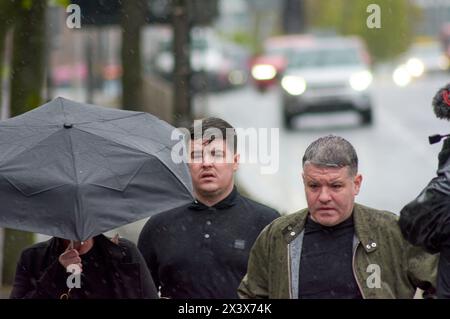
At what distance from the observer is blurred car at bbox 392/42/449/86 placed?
55062mm

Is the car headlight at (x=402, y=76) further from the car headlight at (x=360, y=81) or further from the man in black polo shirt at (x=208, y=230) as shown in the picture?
the man in black polo shirt at (x=208, y=230)

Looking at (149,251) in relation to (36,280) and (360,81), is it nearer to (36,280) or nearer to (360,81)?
(36,280)

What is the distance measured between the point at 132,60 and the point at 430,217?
1682cm

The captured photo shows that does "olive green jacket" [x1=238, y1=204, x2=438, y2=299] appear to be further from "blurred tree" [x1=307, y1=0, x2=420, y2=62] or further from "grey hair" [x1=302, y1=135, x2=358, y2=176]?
"blurred tree" [x1=307, y1=0, x2=420, y2=62]

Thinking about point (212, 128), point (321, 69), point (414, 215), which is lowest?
point (414, 215)

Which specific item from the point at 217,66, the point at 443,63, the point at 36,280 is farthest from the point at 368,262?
the point at 443,63

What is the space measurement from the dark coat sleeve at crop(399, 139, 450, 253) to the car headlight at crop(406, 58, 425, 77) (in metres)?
50.4

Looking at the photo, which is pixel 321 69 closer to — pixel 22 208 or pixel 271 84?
pixel 271 84

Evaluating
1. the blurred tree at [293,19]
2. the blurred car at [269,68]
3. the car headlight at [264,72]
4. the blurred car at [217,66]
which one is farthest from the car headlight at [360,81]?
the blurred tree at [293,19]

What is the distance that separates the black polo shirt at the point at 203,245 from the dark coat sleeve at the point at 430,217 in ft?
4.79

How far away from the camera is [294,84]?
3092 cm
